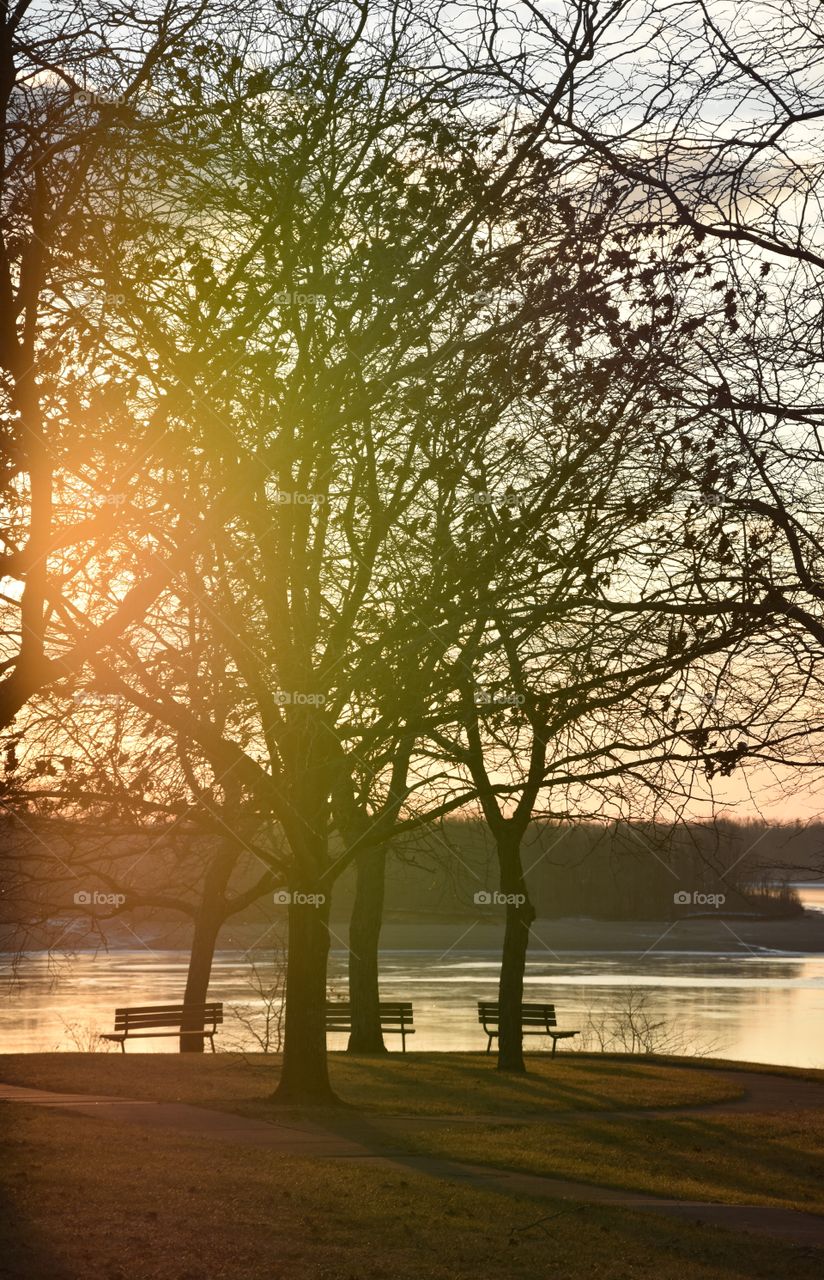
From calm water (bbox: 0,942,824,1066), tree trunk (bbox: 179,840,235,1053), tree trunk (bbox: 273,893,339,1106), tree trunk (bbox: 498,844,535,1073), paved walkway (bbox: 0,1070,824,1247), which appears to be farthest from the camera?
calm water (bbox: 0,942,824,1066)

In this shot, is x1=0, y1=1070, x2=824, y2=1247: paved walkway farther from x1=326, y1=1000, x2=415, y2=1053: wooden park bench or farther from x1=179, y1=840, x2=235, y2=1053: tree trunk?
x1=179, y1=840, x2=235, y2=1053: tree trunk

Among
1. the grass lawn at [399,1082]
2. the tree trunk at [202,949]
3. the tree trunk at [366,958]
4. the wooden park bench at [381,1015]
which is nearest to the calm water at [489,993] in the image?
the tree trunk at [202,949]

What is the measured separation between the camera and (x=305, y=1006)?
15516 millimetres

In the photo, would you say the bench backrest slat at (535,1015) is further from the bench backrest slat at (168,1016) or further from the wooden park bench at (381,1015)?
the bench backrest slat at (168,1016)

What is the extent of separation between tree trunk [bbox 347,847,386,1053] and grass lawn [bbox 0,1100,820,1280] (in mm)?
14317

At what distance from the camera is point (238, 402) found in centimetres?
1295

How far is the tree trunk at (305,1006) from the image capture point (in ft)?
50.3

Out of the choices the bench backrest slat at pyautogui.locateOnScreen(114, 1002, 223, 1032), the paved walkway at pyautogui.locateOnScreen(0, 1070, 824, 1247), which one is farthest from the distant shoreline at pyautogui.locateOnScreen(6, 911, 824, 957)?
the paved walkway at pyautogui.locateOnScreen(0, 1070, 824, 1247)

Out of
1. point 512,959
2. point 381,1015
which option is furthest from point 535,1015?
point 512,959

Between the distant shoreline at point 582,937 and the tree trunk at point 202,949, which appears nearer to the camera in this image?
the tree trunk at point 202,949

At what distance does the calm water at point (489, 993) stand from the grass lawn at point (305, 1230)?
1670 cm

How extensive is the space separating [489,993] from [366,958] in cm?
2618

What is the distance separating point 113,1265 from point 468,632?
8353 mm

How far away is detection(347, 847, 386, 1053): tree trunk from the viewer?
24.5 m
